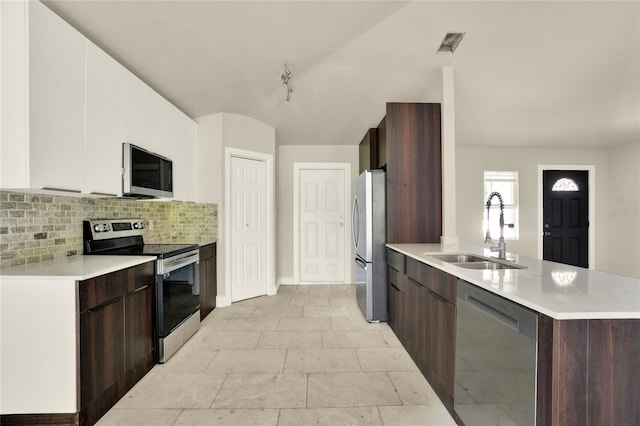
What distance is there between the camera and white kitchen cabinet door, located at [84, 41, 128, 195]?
200 cm

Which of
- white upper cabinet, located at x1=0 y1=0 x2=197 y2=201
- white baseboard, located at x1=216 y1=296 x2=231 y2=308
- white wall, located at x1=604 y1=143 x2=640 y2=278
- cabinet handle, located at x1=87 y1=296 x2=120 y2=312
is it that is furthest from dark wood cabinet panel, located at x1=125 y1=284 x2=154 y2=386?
white wall, located at x1=604 y1=143 x2=640 y2=278

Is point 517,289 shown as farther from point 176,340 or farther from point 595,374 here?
point 176,340

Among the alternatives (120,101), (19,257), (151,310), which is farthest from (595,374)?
(120,101)

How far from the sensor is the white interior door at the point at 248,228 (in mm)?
3916

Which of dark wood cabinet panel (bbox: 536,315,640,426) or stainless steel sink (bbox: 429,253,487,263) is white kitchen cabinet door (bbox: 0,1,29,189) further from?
stainless steel sink (bbox: 429,253,487,263)

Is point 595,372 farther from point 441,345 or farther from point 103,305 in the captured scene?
point 103,305

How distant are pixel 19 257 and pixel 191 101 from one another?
2161 millimetres

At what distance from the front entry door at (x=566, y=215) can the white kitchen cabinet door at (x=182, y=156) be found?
5653mm

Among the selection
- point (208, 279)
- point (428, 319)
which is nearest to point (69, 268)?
point (208, 279)

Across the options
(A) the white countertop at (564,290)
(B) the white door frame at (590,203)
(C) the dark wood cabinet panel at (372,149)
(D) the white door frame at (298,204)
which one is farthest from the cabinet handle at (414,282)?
(B) the white door frame at (590,203)

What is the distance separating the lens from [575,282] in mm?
1352

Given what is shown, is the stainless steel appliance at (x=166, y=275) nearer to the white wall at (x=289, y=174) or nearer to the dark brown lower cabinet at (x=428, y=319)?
the dark brown lower cabinet at (x=428, y=319)

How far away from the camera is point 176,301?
8.42 ft

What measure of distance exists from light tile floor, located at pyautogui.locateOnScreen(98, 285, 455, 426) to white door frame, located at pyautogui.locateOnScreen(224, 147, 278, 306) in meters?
0.67
